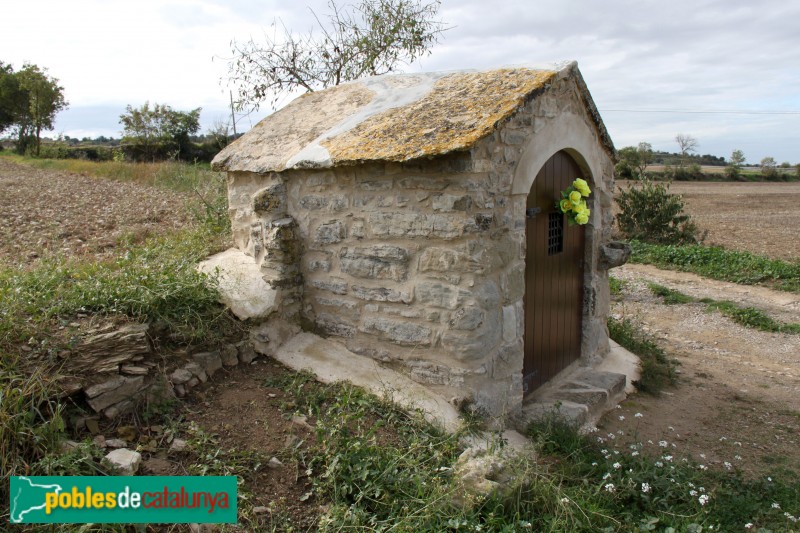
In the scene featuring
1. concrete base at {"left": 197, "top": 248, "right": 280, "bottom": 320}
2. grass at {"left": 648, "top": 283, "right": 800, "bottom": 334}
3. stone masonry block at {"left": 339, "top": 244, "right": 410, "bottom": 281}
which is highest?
stone masonry block at {"left": 339, "top": 244, "right": 410, "bottom": 281}

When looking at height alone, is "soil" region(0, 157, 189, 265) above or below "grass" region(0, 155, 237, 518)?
above

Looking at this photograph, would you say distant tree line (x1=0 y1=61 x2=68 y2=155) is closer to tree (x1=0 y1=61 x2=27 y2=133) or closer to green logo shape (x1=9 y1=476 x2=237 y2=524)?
tree (x1=0 y1=61 x2=27 y2=133)

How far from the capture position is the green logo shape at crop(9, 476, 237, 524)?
251 centimetres

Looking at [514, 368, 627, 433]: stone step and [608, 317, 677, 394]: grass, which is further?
[608, 317, 677, 394]: grass

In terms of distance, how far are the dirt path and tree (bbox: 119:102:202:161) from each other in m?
21.9

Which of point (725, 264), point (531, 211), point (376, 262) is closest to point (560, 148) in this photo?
point (531, 211)

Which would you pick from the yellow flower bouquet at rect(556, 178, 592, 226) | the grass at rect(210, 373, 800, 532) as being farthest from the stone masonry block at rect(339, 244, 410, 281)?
the yellow flower bouquet at rect(556, 178, 592, 226)

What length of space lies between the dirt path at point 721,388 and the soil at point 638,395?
0.01 meters

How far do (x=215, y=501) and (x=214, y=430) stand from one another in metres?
0.69

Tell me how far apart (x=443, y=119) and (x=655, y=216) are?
10497 mm

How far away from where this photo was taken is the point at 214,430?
338cm

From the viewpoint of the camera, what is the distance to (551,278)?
16.7ft

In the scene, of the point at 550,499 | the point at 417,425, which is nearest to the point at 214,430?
the point at 417,425

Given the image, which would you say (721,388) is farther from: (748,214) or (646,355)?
(748,214)
